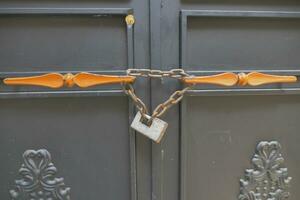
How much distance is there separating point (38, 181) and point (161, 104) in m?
0.28

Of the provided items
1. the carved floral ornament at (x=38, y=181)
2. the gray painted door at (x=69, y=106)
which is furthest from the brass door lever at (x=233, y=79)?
the carved floral ornament at (x=38, y=181)

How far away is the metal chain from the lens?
0.54 metres

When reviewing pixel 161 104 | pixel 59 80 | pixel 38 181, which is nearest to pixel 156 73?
pixel 161 104

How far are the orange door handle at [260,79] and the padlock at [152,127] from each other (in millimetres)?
161

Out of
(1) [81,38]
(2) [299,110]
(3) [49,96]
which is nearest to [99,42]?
(1) [81,38]

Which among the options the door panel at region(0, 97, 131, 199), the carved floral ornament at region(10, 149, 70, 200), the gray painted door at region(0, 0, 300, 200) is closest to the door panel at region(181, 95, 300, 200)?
the gray painted door at region(0, 0, 300, 200)

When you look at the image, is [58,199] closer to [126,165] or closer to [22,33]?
[126,165]

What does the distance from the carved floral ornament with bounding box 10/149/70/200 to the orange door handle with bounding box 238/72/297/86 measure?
392 millimetres

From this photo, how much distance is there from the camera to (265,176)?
2.08ft

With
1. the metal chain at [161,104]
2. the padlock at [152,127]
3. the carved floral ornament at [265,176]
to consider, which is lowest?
the carved floral ornament at [265,176]

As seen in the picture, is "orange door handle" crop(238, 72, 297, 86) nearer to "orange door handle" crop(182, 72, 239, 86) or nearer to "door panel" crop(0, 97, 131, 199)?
"orange door handle" crop(182, 72, 239, 86)

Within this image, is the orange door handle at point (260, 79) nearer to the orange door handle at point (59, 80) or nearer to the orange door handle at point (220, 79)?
the orange door handle at point (220, 79)

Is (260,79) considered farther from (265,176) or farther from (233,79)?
(265,176)

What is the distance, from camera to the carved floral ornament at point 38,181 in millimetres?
590
